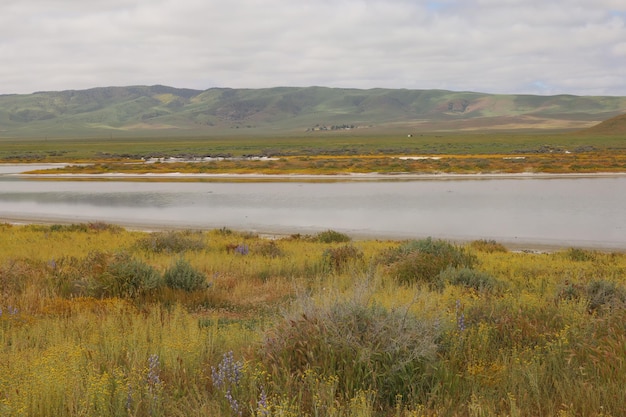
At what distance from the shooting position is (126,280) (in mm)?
9383

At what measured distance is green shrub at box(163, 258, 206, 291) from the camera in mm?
9602

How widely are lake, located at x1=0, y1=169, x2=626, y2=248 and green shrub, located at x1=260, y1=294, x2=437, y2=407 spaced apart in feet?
55.1

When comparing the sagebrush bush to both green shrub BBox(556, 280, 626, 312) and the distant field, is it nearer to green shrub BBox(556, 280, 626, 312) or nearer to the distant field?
green shrub BBox(556, 280, 626, 312)

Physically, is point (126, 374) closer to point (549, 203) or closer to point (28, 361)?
point (28, 361)

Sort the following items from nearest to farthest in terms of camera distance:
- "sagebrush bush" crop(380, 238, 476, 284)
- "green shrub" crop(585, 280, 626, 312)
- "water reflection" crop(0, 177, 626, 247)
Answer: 1. "green shrub" crop(585, 280, 626, 312)
2. "sagebrush bush" crop(380, 238, 476, 284)
3. "water reflection" crop(0, 177, 626, 247)

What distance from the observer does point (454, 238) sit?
21.2 meters

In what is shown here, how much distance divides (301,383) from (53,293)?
5.82 metres

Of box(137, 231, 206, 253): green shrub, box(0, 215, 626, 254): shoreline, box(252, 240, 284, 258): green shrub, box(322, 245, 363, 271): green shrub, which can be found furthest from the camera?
box(0, 215, 626, 254): shoreline

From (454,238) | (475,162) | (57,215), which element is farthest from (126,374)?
(475,162)

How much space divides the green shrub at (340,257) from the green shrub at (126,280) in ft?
12.9

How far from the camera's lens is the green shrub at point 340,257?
12359 mm

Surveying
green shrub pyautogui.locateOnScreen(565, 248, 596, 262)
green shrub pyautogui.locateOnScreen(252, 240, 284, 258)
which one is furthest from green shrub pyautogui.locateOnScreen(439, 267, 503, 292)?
green shrub pyautogui.locateOnScreen(565, 248, 596, 262)

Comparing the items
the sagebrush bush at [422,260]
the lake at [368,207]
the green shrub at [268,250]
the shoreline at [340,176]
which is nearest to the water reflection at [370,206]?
the lake at [368,207]

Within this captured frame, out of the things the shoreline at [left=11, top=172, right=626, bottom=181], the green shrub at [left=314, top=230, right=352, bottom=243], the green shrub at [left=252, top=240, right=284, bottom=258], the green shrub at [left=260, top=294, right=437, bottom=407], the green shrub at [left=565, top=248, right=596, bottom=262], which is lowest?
the green shrub at [left=314, top=230, right=352, bottom=243]
